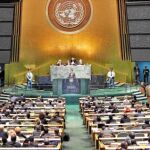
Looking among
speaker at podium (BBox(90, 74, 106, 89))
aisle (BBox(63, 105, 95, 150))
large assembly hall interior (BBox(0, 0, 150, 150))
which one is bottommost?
aisle (BBox(63, 105, 95, 150))

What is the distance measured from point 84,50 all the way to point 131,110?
14630 mm

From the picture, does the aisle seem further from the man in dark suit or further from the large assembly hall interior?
the large assembly hall interior

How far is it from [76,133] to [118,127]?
3.15 metres

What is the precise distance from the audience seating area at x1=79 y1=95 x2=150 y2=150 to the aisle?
0.33m

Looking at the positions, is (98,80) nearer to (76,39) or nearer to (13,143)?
(76,39)

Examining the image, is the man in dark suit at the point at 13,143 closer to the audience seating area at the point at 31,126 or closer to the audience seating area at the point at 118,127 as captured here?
the audience seating area at the point at 31,126

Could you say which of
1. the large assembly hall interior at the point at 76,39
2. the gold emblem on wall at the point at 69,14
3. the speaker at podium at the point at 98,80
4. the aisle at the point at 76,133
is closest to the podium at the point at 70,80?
the aisle at the point at 76,133

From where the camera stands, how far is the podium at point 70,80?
23.9m

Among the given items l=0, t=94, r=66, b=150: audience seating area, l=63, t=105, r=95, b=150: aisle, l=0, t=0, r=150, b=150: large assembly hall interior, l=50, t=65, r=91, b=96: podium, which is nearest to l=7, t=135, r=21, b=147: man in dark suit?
l=0, t=94, r=66, b=150: audience seating area

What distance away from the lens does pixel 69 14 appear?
30.8 meters

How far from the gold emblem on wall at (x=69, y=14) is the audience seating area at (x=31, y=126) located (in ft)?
39.2

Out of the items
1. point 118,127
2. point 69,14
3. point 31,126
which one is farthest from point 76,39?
point 118,127

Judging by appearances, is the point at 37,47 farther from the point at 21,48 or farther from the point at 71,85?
the point at 71,85

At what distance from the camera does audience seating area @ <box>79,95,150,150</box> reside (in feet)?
32.3
